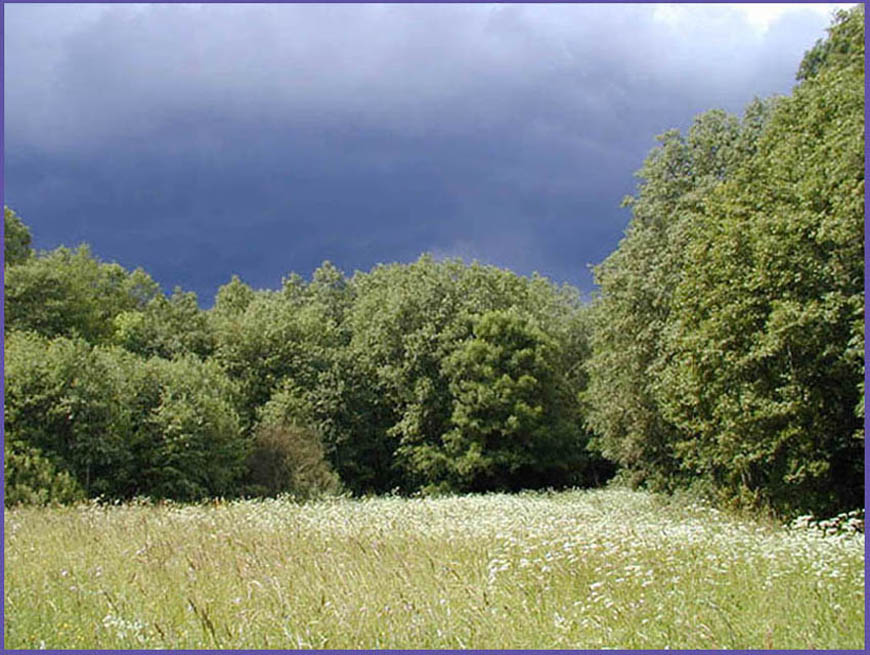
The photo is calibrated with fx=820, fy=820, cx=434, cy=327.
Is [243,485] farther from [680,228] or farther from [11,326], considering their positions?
[680,228]

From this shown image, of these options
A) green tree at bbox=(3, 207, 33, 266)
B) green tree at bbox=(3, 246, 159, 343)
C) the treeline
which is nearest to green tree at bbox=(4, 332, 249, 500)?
the treeline

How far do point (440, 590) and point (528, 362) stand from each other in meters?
34.9

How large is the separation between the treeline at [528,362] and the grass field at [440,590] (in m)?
9.22

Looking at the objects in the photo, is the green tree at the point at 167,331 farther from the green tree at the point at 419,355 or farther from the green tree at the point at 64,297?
the green tree at the point at 419,355

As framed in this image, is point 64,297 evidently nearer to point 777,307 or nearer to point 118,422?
point 118,422

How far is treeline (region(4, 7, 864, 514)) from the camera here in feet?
61.4

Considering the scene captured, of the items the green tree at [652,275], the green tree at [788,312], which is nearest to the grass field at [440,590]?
the green tree at [788,312]

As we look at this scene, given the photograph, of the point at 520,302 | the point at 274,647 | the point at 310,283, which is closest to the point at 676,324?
the point at 274,647

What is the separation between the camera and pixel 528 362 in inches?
1651

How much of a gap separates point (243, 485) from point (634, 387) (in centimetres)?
1519

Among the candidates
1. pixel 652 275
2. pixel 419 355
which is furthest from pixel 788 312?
pixel 419 355

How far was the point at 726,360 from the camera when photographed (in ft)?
64.3

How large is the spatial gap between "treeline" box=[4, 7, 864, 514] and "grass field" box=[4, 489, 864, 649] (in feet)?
30.2

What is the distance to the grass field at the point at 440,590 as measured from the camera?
6195mm
